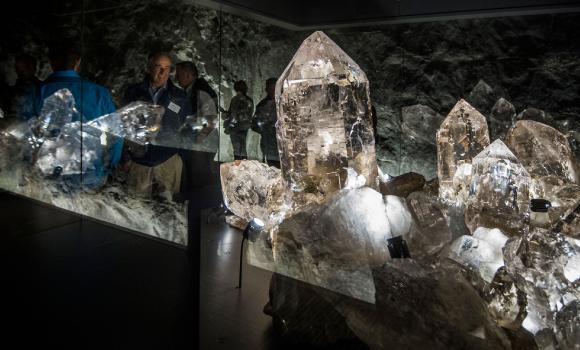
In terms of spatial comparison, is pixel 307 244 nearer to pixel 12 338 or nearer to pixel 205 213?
pixel 12 338

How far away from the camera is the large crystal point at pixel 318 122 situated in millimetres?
1563

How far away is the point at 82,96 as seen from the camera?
1.70 m

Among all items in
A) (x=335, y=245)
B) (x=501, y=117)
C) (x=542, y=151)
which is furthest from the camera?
(x=501, y=117)

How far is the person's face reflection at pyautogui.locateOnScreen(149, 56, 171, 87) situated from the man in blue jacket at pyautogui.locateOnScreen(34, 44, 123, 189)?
24 cm

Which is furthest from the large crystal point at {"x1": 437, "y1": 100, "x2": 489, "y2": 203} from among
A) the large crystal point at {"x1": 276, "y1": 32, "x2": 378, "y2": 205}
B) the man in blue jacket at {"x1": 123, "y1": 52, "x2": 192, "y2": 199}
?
the man in blue jacket at {"x1": 123, "y1": 52, "x2": 192, "y2": 199}

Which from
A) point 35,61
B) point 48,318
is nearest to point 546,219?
point 48,318

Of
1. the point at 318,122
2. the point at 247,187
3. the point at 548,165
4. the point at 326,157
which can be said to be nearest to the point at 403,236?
the point at 326,157

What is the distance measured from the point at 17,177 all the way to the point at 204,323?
3.00 feet

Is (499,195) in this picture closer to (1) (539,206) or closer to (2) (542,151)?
(1) (539,206)

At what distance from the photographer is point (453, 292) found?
100 cm

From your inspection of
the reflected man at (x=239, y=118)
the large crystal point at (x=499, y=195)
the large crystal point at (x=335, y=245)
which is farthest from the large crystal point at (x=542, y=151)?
the reflected man at (x=239, y=118)

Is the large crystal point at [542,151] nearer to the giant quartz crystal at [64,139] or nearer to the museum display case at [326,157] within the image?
the museum display case at [326,157]

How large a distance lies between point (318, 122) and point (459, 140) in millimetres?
1007

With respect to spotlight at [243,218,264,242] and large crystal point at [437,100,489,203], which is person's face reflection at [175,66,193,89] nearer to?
spotlight at [243,218,264,242]
